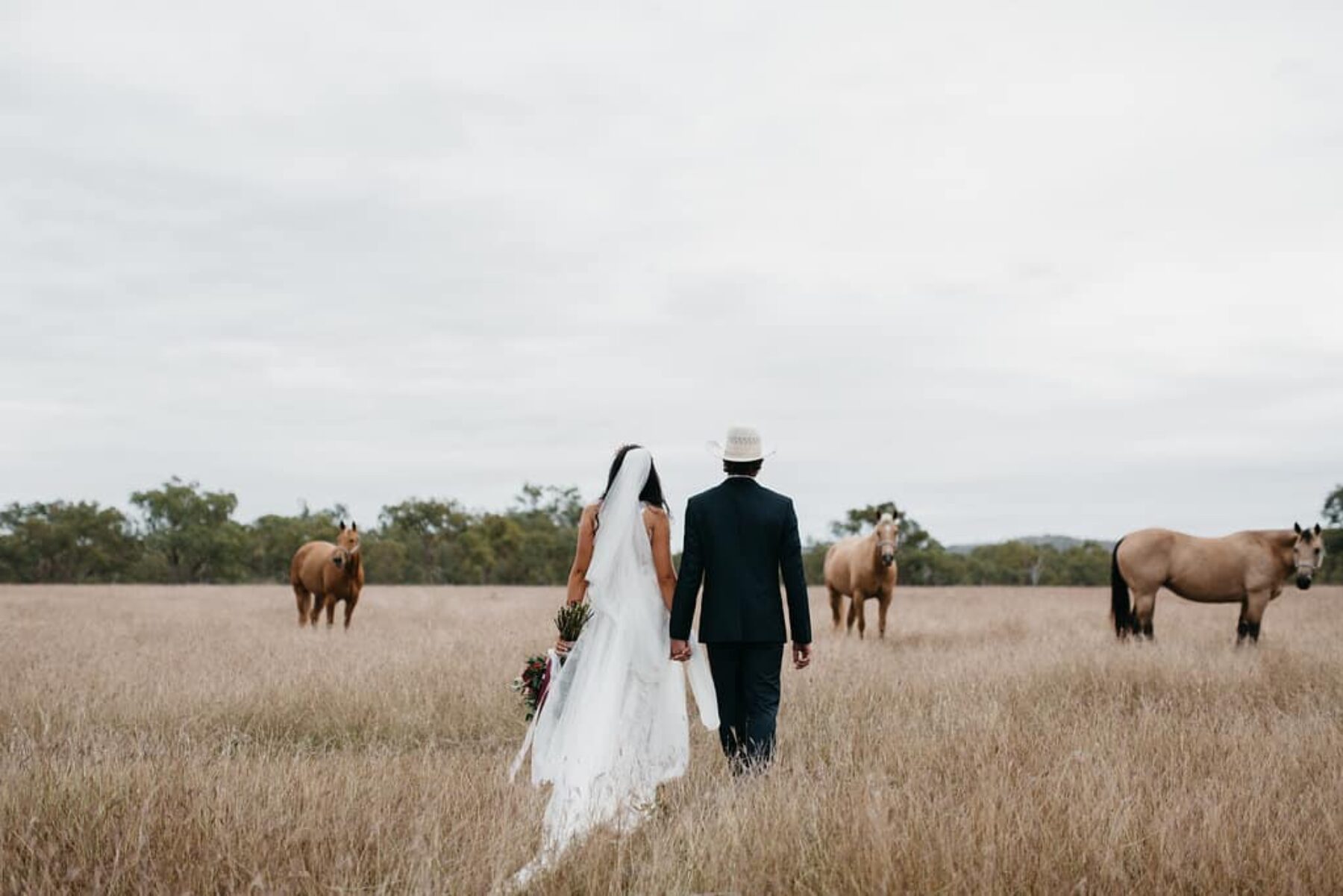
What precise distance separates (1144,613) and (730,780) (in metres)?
10.9

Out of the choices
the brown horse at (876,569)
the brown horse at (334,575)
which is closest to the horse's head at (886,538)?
the brown horse at (876,569)

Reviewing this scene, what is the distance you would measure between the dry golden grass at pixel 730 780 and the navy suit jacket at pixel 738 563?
84 cm

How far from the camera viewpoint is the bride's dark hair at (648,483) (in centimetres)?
602

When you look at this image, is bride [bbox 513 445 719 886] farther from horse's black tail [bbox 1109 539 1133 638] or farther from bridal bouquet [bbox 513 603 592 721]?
horse's black tail [bbox 1109 539 1133 638]

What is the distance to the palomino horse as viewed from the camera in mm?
13789

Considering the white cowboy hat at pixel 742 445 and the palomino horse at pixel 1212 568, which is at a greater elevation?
the white cowboy hat at pixel 742 445

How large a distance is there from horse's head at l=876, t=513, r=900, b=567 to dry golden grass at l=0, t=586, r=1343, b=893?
11.9 feet

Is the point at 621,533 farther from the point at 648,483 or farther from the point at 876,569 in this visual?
the point at 876,569

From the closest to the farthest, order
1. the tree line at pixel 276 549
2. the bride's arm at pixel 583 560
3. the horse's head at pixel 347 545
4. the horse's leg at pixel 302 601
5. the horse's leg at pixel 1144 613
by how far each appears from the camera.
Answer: the bride's arm at pixel 583 560 < the horse's leg at pixel 1144 613 < the horse's head at pixel 347 545 < the horse's leg at pixel 302 601 < the tree line at pixel 276 549

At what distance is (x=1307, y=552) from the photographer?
13.7 m

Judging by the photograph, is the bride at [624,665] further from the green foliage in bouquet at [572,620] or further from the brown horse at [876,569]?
the brown horse at [876,569]

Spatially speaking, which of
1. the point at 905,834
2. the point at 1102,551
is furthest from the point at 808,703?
the point at 1102,551

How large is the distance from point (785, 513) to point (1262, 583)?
1134cm

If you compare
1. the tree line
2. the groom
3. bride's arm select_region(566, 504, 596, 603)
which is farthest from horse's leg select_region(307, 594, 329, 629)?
the tree line
